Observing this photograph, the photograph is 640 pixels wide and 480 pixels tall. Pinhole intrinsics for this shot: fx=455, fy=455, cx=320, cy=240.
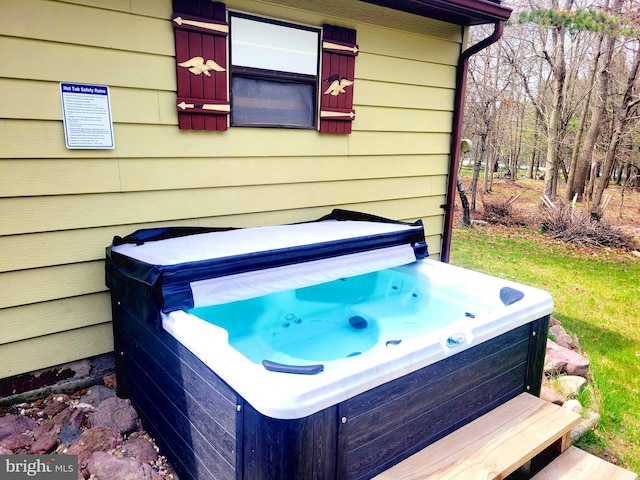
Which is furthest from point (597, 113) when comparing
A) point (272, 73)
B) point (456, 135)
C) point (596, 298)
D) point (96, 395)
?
point (96, 395)

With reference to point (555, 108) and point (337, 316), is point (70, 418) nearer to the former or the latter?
point (337, 316)

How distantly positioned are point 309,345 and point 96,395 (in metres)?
1.19

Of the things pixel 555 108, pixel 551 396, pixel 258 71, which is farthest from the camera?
pixel 555 108

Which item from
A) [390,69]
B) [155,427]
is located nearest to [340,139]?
[390,69]

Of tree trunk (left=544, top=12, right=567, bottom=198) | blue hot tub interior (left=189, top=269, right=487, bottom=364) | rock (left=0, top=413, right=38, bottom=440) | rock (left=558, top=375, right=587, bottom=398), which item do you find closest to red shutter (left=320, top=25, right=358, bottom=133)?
blue hot tub interior (left=189, top=269, right=487, bottom=364)

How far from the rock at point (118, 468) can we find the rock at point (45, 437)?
265mm

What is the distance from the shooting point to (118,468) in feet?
6.23

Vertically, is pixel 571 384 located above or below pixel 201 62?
below

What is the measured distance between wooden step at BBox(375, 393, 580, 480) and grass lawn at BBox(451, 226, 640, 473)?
0.70 meters

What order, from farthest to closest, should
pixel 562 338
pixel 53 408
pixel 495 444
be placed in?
pixel 562 338, pixel 53 408, pixel 495 444

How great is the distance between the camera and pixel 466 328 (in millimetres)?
1897

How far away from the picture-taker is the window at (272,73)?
9.17ft

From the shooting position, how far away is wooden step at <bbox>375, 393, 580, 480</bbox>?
1711mm

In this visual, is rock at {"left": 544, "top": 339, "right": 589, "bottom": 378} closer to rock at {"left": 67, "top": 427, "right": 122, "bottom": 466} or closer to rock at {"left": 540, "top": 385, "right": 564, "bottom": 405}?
rock at {"left": 540, "top": 385, "right": 564, "bottom": 405}
